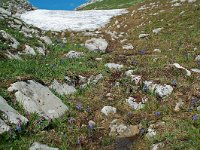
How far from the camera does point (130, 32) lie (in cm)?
2778

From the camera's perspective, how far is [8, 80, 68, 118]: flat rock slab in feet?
40.6

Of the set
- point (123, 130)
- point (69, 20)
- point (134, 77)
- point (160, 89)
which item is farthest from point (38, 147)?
point (69, 20)

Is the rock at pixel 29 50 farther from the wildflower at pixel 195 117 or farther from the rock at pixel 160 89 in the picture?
the wildflower at pixel 195 117

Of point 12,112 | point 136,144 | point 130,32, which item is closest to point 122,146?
point 136,144

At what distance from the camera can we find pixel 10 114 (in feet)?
37.3

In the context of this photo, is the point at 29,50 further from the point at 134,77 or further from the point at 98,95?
the point at 134,77

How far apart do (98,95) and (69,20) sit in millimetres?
21625

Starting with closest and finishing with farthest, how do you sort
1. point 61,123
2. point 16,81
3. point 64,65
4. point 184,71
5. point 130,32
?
point 61,123
point 16,81
point 184,71
point 64,65
point 130,32

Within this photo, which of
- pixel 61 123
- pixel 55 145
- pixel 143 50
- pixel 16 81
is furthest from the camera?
pixel 143 50

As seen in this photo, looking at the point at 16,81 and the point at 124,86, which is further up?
the point at 16,81

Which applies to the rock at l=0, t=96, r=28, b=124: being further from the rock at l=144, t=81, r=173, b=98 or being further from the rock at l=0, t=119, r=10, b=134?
the rock at l=144, t=81, r=173, b=98

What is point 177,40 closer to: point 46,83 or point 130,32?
point 130,32

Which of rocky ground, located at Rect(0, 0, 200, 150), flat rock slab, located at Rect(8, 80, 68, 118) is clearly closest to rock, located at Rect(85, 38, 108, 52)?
rocky ground, located at Rect(0, 0, 200, 150)

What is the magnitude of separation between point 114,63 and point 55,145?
8112 millimetres
